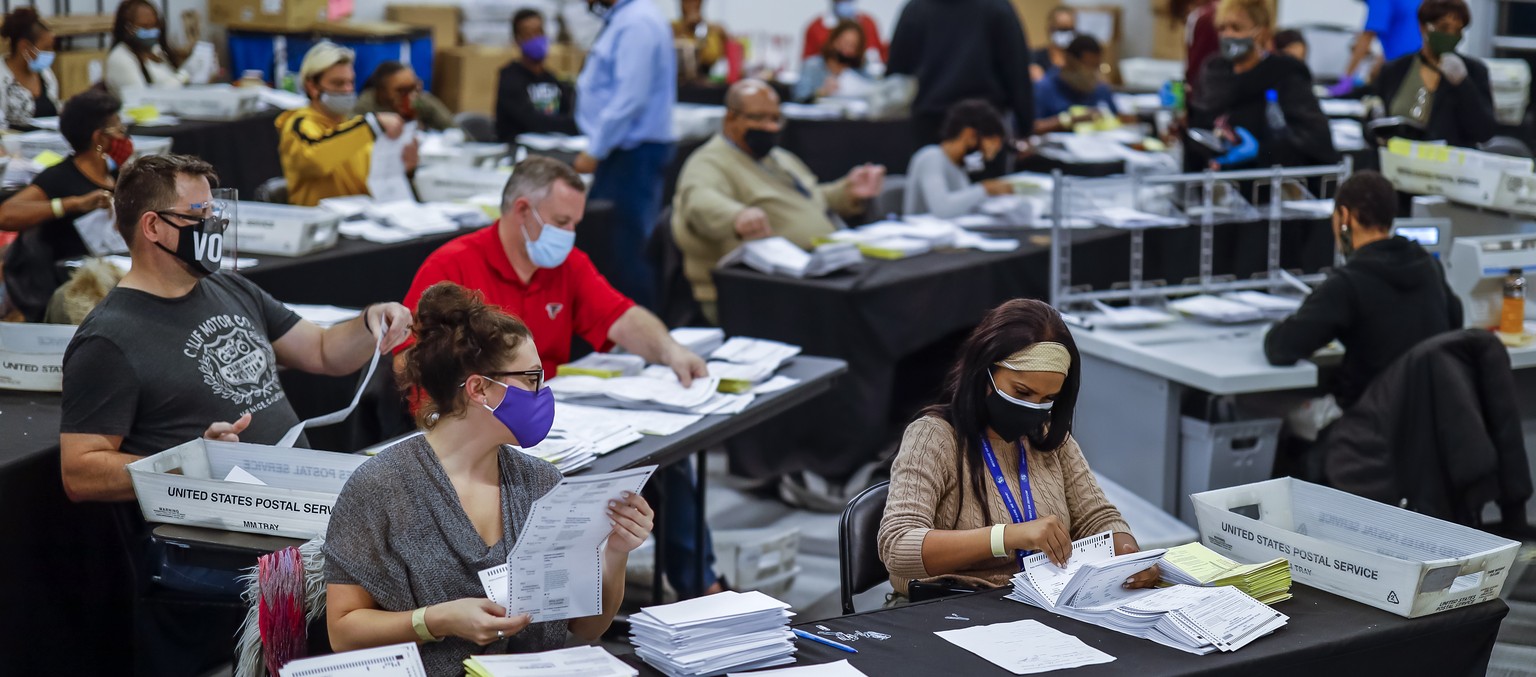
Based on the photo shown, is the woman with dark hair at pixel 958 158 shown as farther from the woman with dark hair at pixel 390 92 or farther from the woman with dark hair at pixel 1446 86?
the woman with dark hair at pixel 390 92

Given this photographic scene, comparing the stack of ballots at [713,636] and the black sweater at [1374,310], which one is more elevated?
the black sweater at [1374,310]

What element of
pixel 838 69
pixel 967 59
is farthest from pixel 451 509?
pixel 838 69

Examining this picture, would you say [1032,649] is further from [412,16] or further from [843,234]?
[412,16]

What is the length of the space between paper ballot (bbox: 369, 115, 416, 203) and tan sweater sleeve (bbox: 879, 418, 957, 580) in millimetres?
3331

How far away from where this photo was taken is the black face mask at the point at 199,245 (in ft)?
8.89

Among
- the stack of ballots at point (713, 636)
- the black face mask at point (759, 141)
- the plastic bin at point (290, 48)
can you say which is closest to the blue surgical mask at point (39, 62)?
the black face mask at point (759, 141)

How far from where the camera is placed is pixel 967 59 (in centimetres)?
653

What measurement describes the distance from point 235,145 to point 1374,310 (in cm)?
502

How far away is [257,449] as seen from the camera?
2463 mm

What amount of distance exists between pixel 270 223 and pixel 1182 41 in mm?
10313

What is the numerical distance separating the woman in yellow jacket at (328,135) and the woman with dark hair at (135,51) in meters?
2.19

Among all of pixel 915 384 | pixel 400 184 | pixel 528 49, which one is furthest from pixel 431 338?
pixel 528 49

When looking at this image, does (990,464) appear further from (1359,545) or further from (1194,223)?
(1194,223)

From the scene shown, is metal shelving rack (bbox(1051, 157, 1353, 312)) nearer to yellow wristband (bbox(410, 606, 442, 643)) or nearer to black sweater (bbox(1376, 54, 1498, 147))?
black sweater (bbox(1376, 54, 1498, 147))
